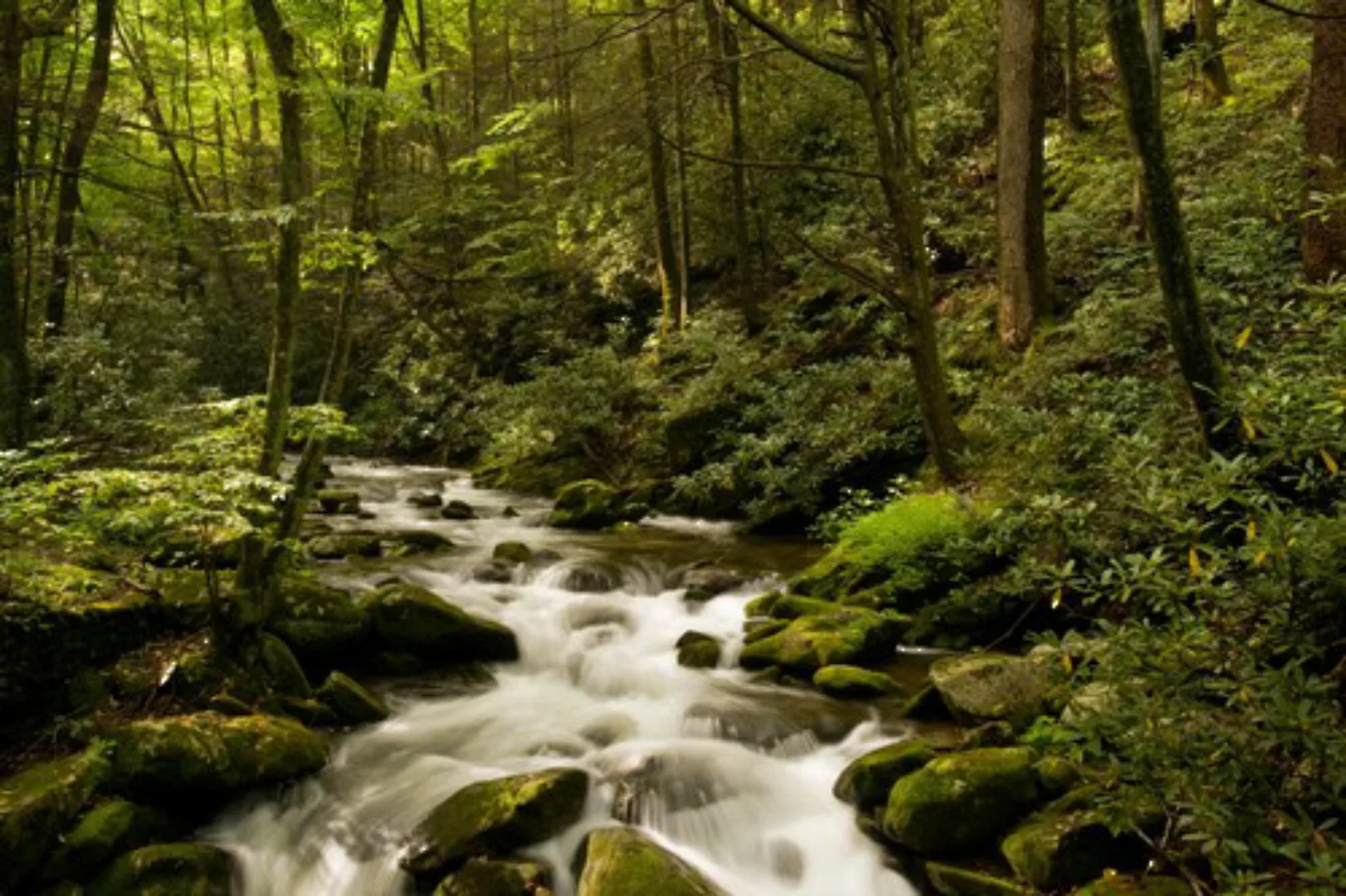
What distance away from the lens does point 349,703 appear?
717cm

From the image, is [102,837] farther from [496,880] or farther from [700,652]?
[700,652]

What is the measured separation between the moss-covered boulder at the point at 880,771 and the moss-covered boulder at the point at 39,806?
470 cm

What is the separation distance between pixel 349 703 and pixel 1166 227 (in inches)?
274

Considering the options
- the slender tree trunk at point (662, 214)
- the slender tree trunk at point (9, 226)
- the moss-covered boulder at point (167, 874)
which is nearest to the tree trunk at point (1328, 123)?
the moss-covered boulder at point (167, 874)

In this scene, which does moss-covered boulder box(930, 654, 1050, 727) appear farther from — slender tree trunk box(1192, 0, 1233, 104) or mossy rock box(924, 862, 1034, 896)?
slender tree trunk box(1192, 0, 1233, 104)

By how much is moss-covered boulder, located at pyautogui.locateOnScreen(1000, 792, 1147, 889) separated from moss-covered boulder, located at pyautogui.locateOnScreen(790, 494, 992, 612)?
3.86 metres

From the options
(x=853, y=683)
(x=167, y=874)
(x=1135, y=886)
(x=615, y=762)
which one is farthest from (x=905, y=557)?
(x=167, y=874)

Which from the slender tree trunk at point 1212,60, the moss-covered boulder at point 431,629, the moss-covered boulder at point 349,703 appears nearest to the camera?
the moss-covered boulder at point 349,703

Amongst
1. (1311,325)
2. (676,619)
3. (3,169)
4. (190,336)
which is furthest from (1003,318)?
(190,336)

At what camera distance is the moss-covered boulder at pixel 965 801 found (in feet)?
15.9

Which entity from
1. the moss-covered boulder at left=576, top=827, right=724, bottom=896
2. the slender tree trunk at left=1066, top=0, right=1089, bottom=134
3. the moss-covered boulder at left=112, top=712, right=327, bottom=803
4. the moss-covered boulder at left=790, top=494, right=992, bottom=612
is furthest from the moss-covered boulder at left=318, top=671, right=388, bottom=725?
the slender tree trunk at left=1066, top=0, right=1089, bottom=134

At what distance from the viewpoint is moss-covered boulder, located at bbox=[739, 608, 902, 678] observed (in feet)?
24.5

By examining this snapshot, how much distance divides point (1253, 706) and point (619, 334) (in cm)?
1592

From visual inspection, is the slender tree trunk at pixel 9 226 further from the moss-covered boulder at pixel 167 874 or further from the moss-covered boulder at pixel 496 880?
the moss-covered boulder at pixel 496 880
